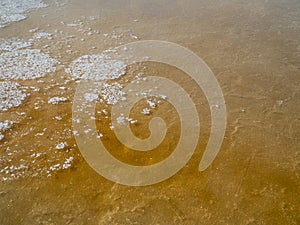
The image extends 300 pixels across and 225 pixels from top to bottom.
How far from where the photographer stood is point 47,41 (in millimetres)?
4410

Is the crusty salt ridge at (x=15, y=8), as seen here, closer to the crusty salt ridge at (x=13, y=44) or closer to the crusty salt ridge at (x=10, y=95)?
the crusty salt ridge at (x=13, y=44)

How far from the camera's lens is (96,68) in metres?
3.84

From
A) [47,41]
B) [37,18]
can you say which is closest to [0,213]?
[47,41]

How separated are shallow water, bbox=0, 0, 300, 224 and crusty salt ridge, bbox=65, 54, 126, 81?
121mm

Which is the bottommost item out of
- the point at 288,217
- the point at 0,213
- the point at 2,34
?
the point at 288,217

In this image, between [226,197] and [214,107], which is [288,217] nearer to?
[226,197]

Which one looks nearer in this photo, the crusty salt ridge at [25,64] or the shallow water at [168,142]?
the shallow water at [168,142]

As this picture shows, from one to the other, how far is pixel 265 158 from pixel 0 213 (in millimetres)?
2347

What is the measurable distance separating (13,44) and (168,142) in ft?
9.78

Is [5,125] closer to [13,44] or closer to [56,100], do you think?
[56,100]

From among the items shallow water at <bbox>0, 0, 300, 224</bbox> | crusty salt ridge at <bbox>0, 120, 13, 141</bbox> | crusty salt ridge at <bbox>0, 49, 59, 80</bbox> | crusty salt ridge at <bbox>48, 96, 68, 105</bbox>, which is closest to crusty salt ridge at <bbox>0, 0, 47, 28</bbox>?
shallow water at <bbox>0, 0, 300, 224</bbox>

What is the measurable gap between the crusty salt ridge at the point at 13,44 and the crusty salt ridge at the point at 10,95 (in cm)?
99

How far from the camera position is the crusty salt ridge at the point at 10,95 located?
10.2ft

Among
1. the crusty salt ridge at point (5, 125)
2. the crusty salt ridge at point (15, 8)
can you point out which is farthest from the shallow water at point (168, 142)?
the crusty salt ridge at point (15, 8)
